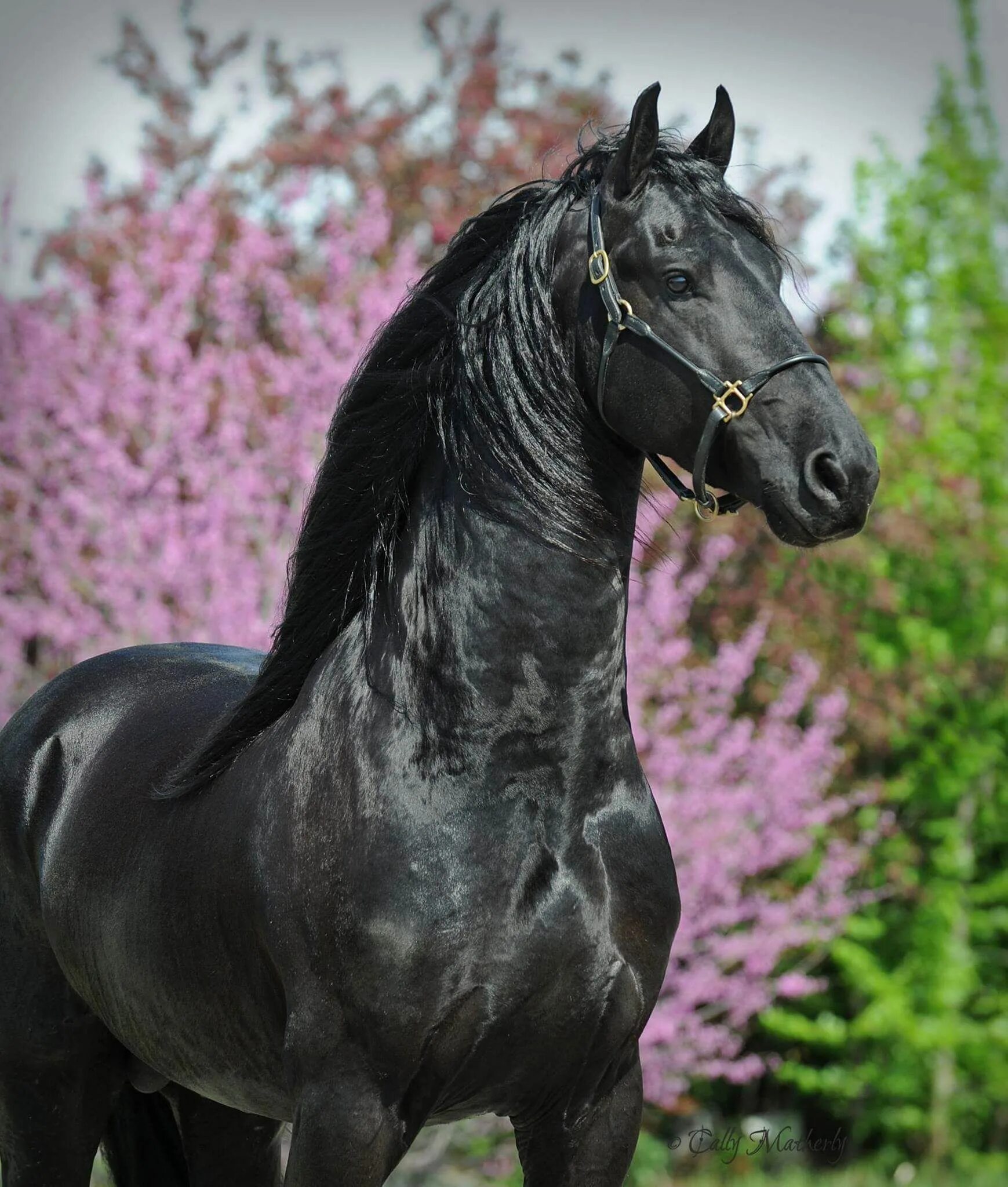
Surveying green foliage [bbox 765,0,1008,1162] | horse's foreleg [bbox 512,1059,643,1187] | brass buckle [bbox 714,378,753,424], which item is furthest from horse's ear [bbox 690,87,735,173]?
green foliage [bbox 765,0,1008,1162]

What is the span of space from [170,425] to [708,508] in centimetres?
589

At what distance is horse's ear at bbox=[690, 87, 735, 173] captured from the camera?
2.45m

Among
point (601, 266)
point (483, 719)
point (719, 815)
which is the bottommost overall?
point (719, 815)

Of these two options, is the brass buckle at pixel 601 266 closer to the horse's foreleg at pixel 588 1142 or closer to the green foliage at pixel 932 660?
the horse's foreleg at pixel 588 1142

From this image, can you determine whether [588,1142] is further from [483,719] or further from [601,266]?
[601,266]

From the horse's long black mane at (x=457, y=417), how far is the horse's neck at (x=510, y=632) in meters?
0.05

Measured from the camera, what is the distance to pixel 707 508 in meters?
2.20

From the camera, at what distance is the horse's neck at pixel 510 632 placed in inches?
86.1

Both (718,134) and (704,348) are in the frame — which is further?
(718,134)

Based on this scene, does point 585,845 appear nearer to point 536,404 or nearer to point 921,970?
point 536,404

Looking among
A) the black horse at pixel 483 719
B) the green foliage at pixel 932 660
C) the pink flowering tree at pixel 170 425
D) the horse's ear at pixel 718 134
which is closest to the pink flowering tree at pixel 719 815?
the green foliage at pixel 932 660

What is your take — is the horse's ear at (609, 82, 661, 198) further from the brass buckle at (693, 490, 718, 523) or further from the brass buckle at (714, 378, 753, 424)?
the brass buckle at (693, 490, 718, 523)

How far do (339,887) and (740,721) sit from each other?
5.17m

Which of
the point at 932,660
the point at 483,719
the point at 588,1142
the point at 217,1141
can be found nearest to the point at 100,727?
the point at 217,1141
